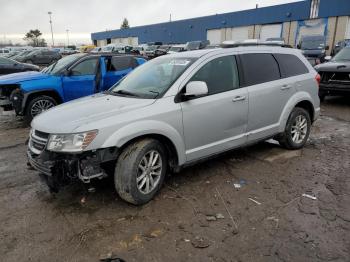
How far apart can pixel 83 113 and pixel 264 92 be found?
106 inches

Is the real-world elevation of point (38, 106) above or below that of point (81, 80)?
below

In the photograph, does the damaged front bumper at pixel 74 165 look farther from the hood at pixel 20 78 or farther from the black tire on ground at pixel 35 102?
the hood at pixel 20 78

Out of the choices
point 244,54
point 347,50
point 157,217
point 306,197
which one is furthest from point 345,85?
point 157,217

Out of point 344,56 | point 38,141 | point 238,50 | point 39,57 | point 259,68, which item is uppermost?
point 238,50

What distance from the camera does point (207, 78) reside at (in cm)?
442

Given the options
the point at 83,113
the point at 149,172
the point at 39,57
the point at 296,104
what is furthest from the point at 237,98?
the point at 39,57

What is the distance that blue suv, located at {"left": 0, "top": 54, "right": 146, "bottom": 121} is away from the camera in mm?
7734

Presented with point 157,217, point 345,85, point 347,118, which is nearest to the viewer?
point 157,217

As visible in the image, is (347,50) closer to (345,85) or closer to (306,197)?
(345,85)

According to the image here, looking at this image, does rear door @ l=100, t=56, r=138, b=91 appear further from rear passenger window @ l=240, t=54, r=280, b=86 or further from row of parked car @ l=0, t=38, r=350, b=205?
rear passenger window @ l=240, t=54, r=280, b=86

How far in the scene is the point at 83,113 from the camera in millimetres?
3869

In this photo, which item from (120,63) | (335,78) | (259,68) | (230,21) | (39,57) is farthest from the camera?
(230,21)

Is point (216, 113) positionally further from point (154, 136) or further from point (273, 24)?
point (273, 24)

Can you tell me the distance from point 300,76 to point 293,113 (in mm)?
662
